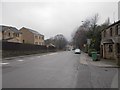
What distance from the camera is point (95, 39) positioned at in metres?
48.8

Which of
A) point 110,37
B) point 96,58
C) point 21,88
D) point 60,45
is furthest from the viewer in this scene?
point 60,45

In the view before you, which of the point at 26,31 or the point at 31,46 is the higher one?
the point at 26,31

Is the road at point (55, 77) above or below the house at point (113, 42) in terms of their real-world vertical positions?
below

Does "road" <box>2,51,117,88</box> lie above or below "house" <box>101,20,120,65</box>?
below

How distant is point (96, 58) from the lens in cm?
3033

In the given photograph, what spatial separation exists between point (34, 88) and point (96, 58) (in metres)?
22.6

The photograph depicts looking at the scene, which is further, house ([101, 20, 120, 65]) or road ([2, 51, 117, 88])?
house ([101, 20, 120, 65])

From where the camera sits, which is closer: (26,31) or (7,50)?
(7,50)

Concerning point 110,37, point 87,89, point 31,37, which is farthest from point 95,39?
point 31,37

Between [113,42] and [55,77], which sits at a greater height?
[113,42]

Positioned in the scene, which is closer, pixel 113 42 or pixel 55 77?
pixel 55 77

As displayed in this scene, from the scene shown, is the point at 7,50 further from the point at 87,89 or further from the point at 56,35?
the point at 56,35

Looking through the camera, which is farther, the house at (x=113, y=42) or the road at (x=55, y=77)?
the house at (x=113, y=42)

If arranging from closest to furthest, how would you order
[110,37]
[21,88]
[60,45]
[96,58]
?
[21,88] → [96,58] → [110,37] → [60,45]
